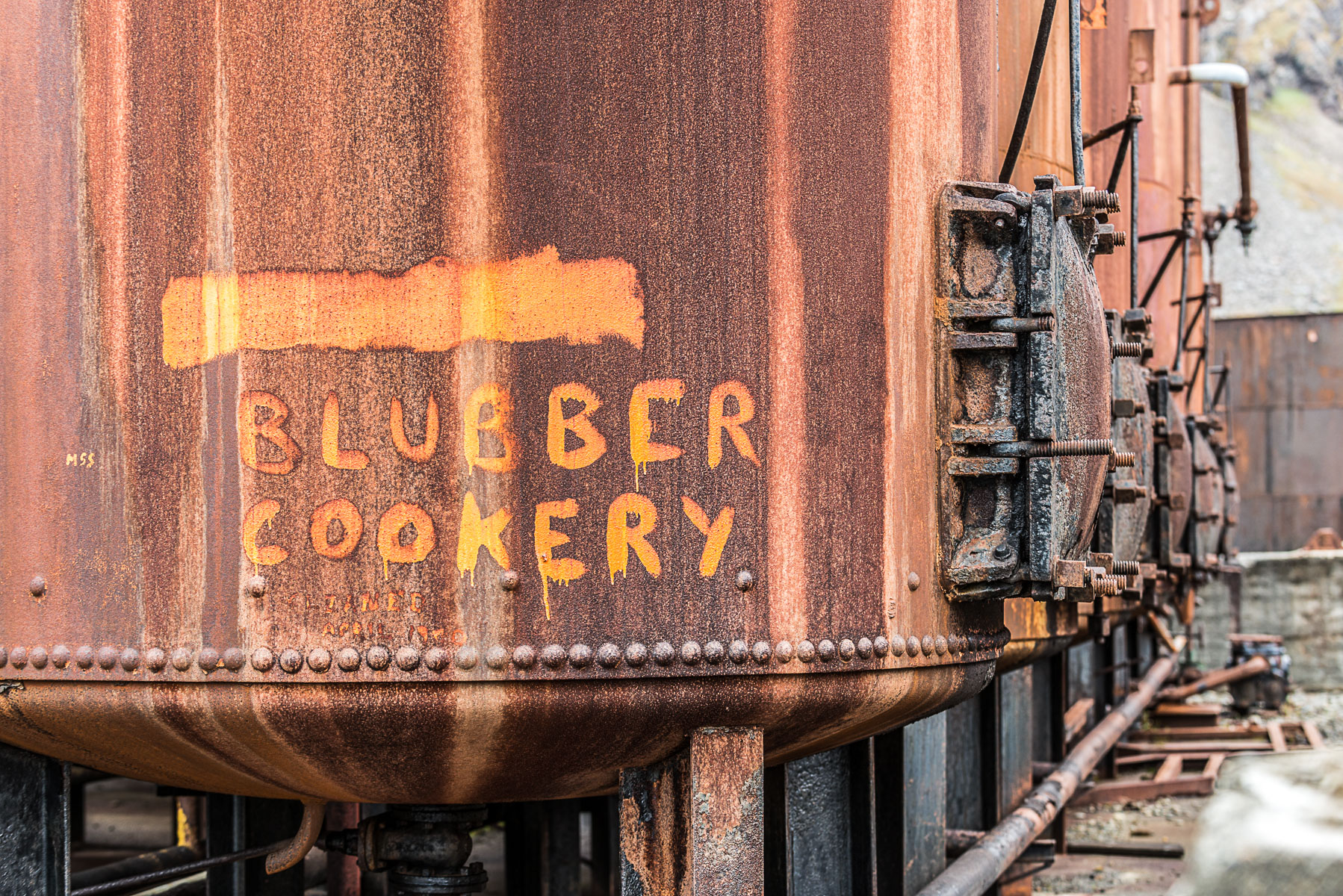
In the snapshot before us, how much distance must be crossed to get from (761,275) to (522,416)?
66 centimetres

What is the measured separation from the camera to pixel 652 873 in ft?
11.3

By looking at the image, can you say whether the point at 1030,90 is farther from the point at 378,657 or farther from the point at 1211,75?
the point at 1211,75

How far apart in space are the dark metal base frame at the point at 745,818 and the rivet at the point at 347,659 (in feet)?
2.73

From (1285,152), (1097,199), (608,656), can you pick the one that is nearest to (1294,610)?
(1097,199)

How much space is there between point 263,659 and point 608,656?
0.76 metres

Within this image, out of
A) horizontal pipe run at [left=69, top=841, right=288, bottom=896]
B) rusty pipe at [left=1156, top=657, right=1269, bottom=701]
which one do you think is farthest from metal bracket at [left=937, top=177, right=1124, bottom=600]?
rusty pipe at [left=1156, top=657, right=1269, bottom=701]

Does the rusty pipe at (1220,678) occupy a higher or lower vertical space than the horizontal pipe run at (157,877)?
lower

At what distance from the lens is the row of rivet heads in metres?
2.96

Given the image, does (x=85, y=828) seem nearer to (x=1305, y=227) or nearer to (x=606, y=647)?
(x=606, y=647)

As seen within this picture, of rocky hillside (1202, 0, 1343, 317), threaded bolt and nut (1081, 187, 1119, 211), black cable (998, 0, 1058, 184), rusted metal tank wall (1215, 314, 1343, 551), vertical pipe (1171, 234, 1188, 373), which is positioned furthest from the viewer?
rocky hillside (1202, 0, 1343, 317)

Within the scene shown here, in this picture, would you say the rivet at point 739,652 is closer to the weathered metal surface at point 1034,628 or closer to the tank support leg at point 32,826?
the weathered metal surface at point 1034,628

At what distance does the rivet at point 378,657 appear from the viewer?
295cm

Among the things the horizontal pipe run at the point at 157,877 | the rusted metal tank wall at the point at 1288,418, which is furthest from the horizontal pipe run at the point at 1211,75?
the rusted metal tank wall at the point at 1288,418

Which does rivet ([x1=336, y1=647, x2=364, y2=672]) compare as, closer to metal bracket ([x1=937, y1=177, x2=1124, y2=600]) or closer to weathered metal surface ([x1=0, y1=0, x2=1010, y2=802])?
weathered metal surface ([x1=0, y1=0, x2=1010, y2=802])
